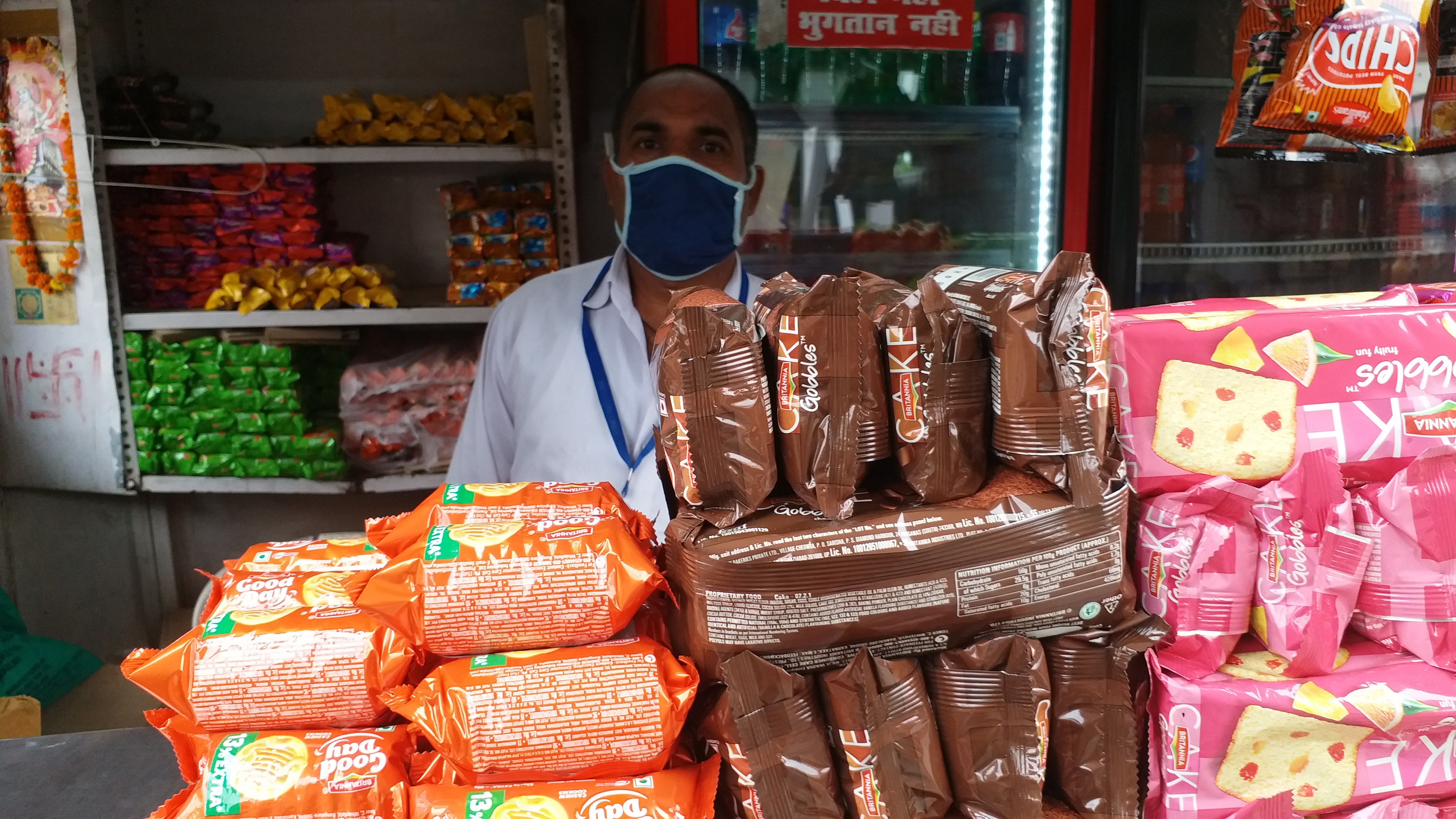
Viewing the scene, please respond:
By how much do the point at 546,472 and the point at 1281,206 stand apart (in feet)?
7.07

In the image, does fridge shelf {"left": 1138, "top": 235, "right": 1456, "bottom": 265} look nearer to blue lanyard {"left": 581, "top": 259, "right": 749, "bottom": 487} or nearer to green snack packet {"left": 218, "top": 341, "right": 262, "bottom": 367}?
blue lanyard {"left": 581, "top": 259, "right": 749, "bottom": 487}

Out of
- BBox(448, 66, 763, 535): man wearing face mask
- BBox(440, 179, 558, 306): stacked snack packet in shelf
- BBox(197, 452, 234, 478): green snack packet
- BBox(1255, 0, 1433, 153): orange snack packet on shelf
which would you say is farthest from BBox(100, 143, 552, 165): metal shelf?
BBox(1255, 0, 1433, 153): orange snack packet on shelf

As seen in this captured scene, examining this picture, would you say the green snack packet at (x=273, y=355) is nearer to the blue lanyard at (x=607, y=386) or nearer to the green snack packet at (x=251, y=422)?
the green snack packet at (x=251, y=422)

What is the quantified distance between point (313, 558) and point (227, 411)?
2.13m

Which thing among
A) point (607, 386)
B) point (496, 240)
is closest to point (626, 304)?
point (607, 386)

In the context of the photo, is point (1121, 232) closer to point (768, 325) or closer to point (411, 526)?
point (768, 325)

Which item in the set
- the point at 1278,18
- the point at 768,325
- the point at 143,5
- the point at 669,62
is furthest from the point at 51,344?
the point at 1278,18

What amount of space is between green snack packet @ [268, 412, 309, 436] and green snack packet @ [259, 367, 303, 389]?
0.29ft

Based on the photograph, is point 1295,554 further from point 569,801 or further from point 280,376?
point 280,376

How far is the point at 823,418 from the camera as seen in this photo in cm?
91

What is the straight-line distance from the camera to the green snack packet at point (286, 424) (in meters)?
2.98

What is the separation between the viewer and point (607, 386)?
7.03ft

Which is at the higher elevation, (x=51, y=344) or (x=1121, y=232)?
(x=1121, y=232)

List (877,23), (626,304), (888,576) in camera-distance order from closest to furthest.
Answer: (888,576) < (626,304) < (877,23)
